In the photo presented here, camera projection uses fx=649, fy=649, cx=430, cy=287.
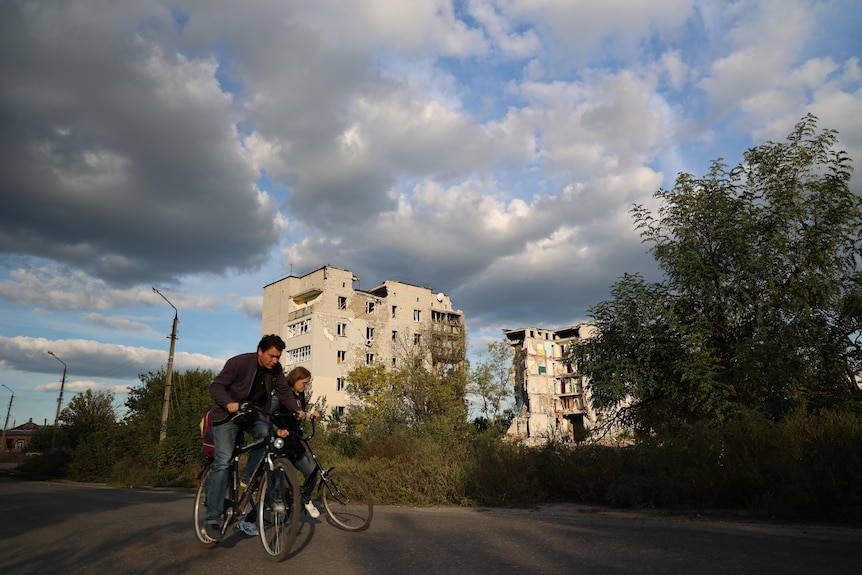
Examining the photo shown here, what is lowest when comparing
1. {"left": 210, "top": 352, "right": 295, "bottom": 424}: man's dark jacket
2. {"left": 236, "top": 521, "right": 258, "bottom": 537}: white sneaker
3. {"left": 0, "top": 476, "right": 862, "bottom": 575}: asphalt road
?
{"left": 0, "top": 476, "right": 862, "bottom": 575}: asphalt road

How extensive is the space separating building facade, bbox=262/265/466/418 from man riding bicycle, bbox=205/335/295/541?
59.4 meters

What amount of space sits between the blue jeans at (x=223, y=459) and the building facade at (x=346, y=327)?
59343 mm

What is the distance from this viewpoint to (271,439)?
6.57 metres

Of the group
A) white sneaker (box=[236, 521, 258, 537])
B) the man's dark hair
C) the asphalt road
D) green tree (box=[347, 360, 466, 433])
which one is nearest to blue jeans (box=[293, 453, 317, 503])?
the asphalt road

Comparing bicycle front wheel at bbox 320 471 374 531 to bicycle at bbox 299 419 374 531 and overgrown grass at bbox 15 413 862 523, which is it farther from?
overgrown grass at bbox 15 413 862 523

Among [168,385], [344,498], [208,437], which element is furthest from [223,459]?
[168,385]

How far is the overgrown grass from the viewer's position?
775 centimetres

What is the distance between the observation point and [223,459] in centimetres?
660

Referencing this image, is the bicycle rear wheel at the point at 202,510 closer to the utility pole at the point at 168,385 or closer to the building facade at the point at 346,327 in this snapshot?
the utility pole at the point at 168,385

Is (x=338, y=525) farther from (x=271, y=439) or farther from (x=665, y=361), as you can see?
(x=665, y=361)

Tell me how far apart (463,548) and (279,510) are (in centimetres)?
177

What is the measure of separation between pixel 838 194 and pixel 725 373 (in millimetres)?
6112

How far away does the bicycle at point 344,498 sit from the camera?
307 inches

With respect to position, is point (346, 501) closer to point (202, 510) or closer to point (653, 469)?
point (202, 510)
